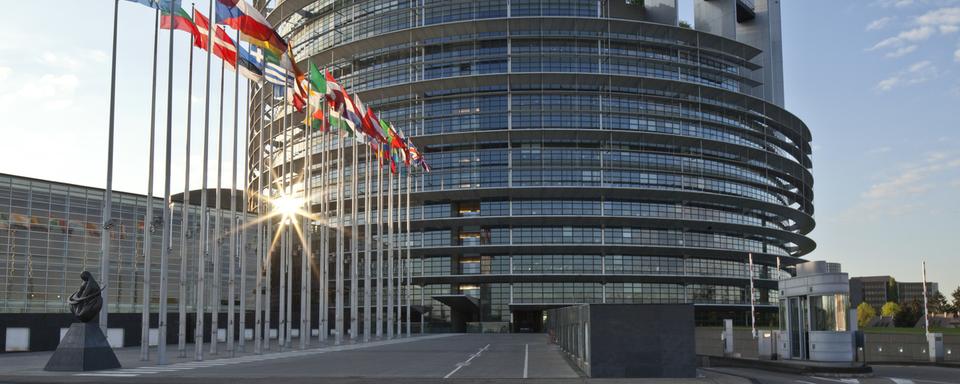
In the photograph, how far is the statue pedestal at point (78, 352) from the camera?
29.5 metres

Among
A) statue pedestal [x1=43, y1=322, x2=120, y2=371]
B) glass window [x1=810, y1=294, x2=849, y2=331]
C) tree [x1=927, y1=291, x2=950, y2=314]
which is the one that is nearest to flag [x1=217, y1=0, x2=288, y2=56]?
statue pedestal [x1=43, y1=322, x2=120, y2=371]

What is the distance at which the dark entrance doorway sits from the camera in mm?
108688

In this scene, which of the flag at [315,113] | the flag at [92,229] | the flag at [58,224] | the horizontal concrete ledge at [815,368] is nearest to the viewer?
the horizontal concrete ledge at [815,368]

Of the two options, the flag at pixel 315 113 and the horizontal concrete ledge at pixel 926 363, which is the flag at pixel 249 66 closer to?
the flag at pixel 315 113

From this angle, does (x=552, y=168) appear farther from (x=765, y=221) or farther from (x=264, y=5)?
(x=264, y=5)

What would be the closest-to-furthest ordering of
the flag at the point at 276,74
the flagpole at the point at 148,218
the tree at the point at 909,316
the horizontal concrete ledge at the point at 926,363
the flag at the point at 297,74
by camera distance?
1. the flagpole at the point at 148,218
2. the horizontal concrete ledge at the point at 926,363
3. the flag at the point at 297,74
4. the flag at the point at 276,74
5. the tree at the point at 909,316

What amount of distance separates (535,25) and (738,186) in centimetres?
3226

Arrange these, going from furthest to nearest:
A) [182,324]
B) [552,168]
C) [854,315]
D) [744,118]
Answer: [744,118]
[552,168]
[182,324]
[854,315]

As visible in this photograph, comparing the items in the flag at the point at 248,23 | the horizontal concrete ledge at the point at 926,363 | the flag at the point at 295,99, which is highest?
the flag at the point at 248,23

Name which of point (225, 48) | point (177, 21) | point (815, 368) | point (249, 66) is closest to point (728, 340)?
point (815, 368)

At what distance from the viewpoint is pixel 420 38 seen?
10975cm

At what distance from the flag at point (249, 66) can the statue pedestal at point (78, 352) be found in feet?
57.8

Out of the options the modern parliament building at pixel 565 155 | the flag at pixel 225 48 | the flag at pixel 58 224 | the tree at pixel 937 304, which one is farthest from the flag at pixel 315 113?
the tree at pixel 937 304

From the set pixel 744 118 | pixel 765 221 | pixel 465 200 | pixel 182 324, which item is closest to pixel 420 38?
pixel 465 200
